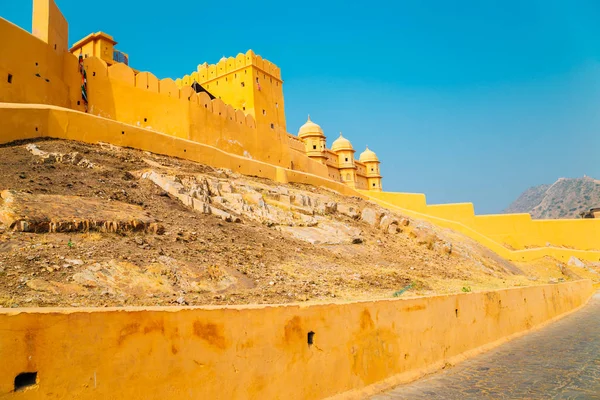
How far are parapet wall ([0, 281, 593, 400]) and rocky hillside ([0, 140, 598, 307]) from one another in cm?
228

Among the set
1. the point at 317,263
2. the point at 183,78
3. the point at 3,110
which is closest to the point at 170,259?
the point at 317,263

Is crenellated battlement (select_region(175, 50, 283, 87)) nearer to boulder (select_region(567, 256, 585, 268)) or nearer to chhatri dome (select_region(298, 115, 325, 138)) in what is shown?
chhatri dome (select_region(298, 115, 325, 138))

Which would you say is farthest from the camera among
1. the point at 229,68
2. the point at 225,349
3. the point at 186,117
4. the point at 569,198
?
the point at 569,198

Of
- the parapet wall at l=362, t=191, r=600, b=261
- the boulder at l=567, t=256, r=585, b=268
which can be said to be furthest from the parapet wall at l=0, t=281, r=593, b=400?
the parapet wall at l=362, t=191, r=600, b=261

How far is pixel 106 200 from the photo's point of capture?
10844 millimetres

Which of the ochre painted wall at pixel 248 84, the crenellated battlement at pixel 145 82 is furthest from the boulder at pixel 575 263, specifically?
the crenellated battlement at pixel 145 82

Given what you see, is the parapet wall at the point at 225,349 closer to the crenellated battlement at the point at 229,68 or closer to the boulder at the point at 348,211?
the boulder at the point at 348,211

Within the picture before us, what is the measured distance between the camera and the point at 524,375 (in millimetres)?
6766

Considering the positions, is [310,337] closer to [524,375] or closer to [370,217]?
[524,375]

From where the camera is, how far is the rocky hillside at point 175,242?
24.1ft

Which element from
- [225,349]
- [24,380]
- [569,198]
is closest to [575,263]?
[225,349]

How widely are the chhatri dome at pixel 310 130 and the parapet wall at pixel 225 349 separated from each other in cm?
3877

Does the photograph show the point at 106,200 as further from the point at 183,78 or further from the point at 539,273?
the point at 183,78

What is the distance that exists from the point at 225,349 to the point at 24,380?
63.9 inches
